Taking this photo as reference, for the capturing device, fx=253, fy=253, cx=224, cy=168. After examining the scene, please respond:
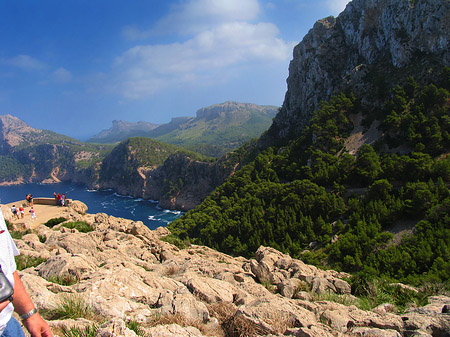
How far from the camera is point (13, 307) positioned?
11.5 ft

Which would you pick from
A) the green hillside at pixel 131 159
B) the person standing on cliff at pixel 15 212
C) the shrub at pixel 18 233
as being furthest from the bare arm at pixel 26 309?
the green hillside at pixel 131 159

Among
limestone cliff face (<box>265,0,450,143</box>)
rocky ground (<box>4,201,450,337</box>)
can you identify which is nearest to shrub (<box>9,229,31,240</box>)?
rocky ground (<box>4,201,450,337</box>)

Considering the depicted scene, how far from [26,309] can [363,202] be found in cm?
4082

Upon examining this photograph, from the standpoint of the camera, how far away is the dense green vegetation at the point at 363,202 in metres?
27.6

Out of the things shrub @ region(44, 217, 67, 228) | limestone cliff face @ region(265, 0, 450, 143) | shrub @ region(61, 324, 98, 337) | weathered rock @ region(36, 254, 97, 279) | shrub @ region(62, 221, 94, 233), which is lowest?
shrub @ region(62, 221, 94, 233)

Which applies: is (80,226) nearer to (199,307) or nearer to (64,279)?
(64,279)

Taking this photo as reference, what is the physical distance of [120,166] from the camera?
16088 cm

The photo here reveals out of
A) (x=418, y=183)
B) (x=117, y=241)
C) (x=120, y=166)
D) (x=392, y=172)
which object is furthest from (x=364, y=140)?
(x=120, y=166)

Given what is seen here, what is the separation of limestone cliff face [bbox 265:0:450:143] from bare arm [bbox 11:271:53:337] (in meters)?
65.6

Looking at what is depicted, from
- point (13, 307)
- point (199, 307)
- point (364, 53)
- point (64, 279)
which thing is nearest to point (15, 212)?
point (64, 279)

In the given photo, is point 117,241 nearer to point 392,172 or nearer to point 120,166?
point 392,172

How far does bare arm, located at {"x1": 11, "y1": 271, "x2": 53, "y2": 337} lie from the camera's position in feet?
11.9

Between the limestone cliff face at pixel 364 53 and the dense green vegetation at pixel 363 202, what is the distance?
6418 mm

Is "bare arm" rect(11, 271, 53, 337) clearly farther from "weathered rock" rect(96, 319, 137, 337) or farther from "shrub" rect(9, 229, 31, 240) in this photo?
"shrub" rect(9, 229, 31, 240)
